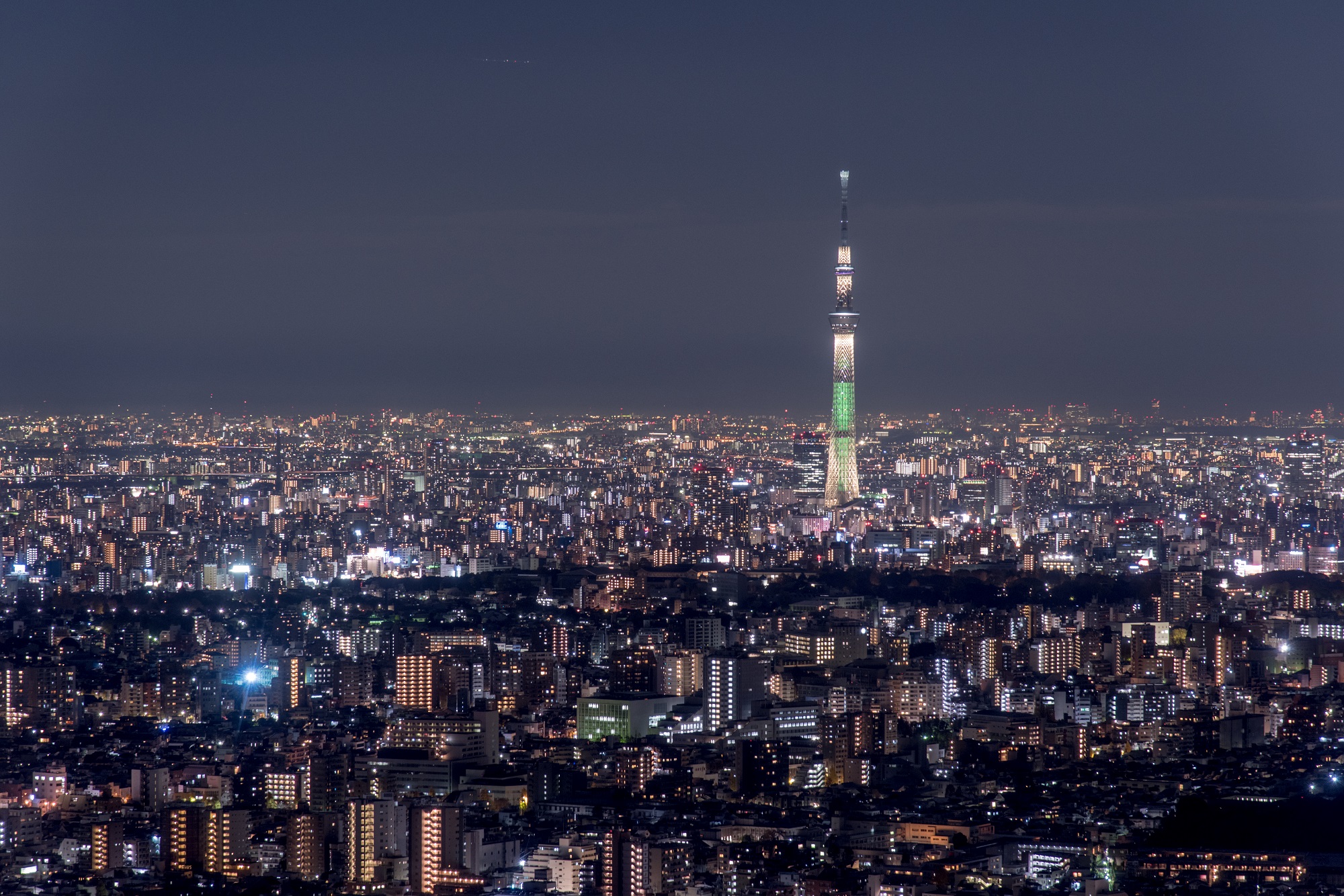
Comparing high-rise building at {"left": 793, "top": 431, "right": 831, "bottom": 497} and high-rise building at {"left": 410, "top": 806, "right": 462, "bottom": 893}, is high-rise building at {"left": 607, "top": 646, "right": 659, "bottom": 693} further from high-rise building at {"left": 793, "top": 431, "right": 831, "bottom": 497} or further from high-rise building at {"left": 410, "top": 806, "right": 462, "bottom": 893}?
high-rise building at {"left": 793, "top": 431, "right": 831, "bottom": 497}

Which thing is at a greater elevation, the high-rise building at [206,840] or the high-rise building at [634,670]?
the high-rise building at [634,670]

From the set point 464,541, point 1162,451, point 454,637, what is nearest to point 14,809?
point 454,637

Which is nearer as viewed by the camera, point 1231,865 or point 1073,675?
point 1231,865

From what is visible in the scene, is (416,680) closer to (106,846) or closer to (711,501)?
(106,846)

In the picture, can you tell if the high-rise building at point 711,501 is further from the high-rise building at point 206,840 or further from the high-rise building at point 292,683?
the high-rise building at point 206,840

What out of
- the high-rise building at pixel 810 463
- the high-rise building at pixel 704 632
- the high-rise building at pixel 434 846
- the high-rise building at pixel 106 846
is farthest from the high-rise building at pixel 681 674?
the high-rise building at pixel 810 463

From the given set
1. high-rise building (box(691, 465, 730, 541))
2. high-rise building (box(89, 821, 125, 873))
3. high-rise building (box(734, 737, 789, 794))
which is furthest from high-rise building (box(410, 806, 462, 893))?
high-rise building (box(691, 465, 730, 541))

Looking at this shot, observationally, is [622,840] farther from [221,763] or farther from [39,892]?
[221,763]
